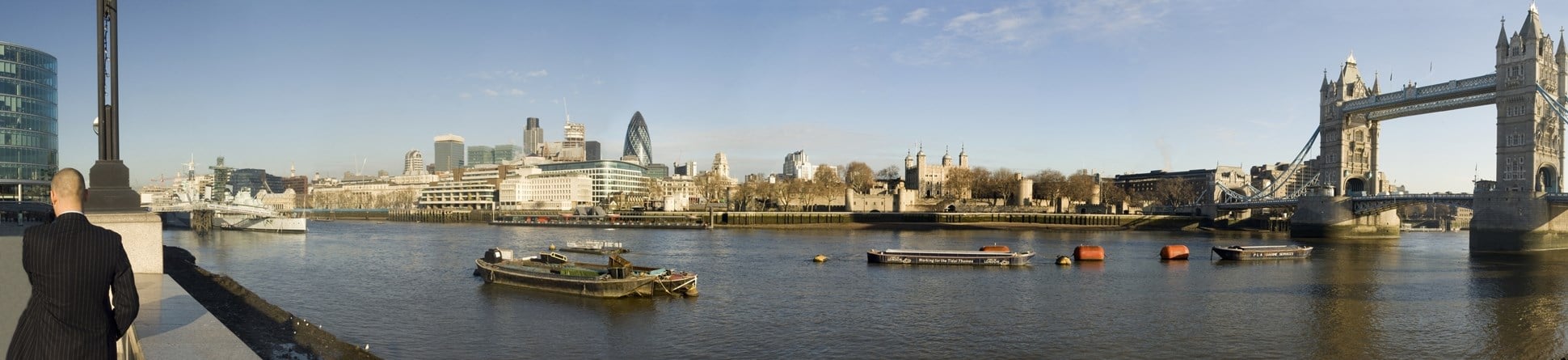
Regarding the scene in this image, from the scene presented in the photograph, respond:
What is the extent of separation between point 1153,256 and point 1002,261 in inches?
589

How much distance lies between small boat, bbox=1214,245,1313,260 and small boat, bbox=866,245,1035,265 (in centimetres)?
1536

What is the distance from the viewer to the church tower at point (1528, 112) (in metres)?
64.8

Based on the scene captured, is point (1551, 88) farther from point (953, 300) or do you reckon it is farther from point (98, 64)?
point (98, 64)

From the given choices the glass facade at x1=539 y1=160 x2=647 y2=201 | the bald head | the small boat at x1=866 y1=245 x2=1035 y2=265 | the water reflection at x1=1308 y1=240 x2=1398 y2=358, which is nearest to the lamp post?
the bald head

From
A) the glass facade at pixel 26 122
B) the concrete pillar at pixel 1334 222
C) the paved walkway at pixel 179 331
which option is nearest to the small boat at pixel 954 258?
the paved walkway at pixel 179 331

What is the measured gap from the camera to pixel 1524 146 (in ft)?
214

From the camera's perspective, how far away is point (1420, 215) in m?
152

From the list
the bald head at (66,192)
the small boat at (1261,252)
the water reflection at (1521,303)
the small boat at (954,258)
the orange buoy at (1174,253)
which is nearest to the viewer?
the bald head at (66,192)

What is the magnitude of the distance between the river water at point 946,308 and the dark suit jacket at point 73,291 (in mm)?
15876

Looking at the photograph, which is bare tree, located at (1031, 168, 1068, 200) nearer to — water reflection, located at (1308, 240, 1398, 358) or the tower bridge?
the tower bridge

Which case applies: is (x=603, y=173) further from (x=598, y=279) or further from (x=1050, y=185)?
(x=598, y=279)

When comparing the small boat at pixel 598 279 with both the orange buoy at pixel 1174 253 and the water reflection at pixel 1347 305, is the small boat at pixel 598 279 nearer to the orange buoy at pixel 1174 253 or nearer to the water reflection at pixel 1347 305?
the water reflection at pixel 1347 305

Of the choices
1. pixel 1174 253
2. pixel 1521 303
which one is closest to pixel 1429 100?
pixel 1174 253

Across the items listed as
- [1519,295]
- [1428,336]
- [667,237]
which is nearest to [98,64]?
[1428,336]
